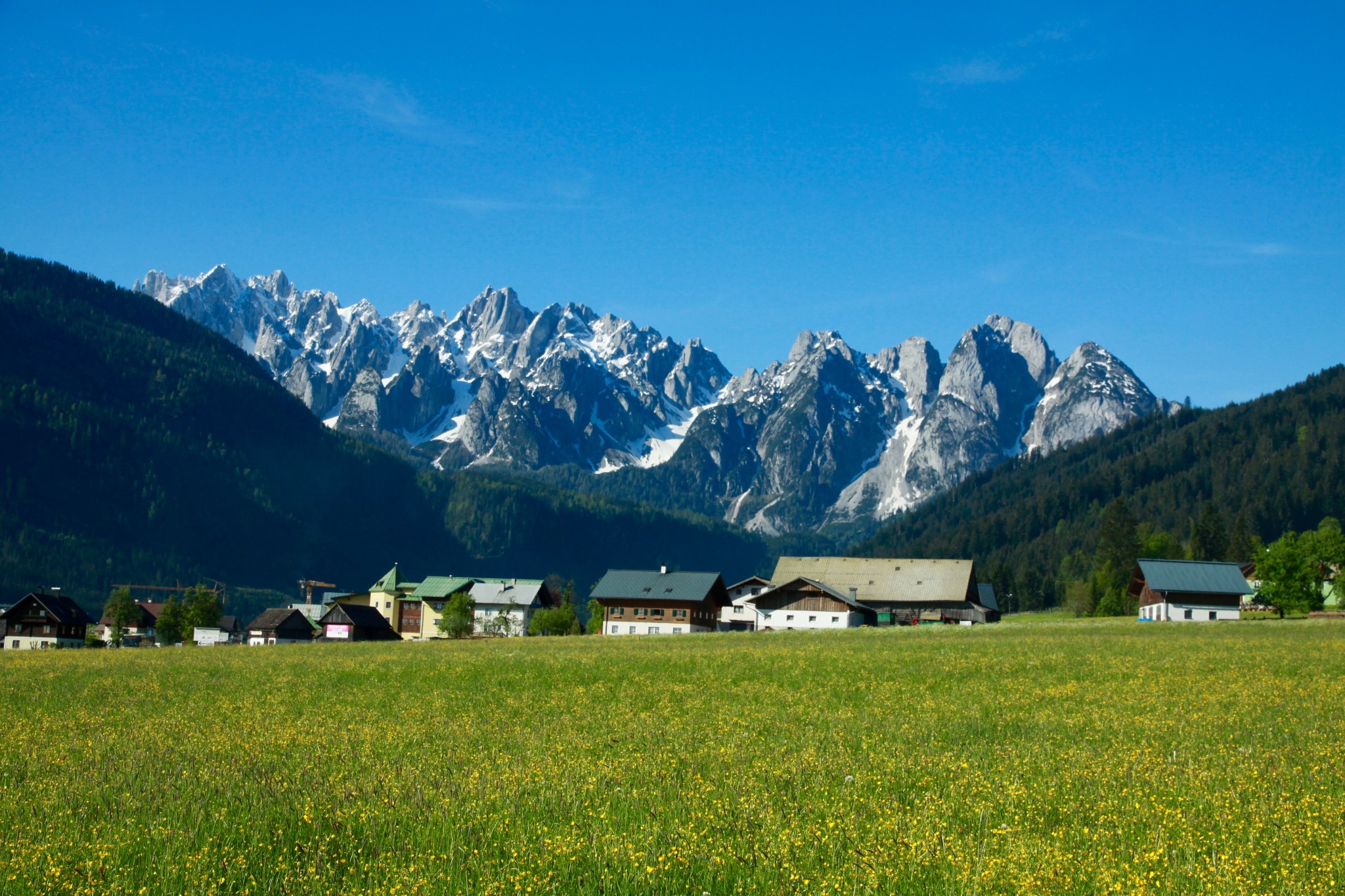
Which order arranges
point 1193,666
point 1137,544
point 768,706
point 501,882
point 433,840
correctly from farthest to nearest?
point 1137,544, point 1193,666, point 768,706, point 433,840, point 501,882

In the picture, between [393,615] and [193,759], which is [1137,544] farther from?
[193,759]

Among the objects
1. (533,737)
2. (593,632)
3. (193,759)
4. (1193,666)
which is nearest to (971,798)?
(533,737)

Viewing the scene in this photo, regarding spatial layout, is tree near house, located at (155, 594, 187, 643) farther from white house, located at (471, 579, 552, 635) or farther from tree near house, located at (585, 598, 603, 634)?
tree near house, located at (585, 598, 603, 634)

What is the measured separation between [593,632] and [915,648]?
8562 cm

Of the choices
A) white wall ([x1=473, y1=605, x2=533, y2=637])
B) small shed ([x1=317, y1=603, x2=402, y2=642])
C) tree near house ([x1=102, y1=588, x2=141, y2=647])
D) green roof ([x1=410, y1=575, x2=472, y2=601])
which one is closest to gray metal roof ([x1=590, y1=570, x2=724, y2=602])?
white wall ([x1=473, y1=605, x2=533, y2=637])

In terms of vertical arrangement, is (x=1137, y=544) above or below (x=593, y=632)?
above

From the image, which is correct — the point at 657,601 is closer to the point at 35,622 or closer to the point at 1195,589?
the point at 1195,589

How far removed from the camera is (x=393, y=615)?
157 meters

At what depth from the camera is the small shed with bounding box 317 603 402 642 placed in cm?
13225

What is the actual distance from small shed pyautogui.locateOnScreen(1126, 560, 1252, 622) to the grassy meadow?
253 ft

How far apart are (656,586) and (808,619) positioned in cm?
1905

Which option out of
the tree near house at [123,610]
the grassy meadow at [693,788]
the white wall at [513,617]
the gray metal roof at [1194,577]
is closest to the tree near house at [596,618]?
the white wall at [513,617]

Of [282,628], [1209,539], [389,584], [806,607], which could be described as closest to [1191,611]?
[806,607]

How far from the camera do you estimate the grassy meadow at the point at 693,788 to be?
10422 millimetres
